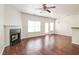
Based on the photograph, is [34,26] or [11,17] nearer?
[11,17]

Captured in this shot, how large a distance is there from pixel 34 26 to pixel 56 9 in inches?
22.2

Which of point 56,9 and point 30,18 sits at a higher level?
point 56,9

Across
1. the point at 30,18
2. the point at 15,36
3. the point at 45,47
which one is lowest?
the point at 45,47

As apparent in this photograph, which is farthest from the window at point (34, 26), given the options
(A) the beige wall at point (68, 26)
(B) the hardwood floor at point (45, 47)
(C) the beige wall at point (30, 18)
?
(A) the beige wall at point (68, 26)

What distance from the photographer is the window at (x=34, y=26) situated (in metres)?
2.01

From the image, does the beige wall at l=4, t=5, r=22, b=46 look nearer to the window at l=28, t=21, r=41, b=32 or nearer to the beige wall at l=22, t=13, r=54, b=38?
the beige wall at l=22, t=13, r=54, b=38

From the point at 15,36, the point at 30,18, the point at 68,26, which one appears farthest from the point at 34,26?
the point at 68,26

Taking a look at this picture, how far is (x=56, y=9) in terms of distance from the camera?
1855 mm

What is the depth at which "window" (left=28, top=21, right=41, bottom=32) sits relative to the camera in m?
2.01

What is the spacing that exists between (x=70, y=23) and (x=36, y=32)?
72 cm

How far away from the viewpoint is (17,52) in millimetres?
1781

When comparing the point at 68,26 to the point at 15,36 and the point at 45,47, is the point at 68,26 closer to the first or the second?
the point at 45,47

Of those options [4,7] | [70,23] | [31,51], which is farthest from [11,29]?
[70,23]

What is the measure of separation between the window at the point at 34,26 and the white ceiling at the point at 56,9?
0.22 m
